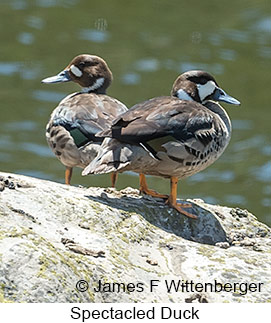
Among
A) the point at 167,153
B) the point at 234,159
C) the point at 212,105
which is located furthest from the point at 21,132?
the point at 167,153

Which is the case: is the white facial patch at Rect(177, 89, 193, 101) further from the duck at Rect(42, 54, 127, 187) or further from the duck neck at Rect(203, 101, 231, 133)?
the duck at Rect(42, 54, 127, 187)

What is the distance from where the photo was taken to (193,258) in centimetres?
723

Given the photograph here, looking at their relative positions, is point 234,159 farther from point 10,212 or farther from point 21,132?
point 10,212

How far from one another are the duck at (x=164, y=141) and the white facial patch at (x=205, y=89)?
48cm

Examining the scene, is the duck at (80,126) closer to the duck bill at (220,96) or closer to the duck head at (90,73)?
the duck head at (90,73)

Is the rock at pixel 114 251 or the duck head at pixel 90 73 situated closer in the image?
the rock at pixel 114 251

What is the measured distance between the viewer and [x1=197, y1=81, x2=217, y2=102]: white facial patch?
9.31 meters

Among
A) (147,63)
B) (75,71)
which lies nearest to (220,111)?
(75,71)

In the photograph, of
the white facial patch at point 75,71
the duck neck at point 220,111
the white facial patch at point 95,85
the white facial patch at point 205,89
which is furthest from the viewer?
the white facial patch at point 75,71

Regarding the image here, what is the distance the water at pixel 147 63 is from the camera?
18.0 m

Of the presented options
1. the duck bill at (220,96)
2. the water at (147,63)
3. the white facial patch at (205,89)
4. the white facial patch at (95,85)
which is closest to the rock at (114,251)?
the white facial patch at (205,89)

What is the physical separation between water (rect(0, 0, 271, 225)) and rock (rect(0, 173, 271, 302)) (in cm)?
845
